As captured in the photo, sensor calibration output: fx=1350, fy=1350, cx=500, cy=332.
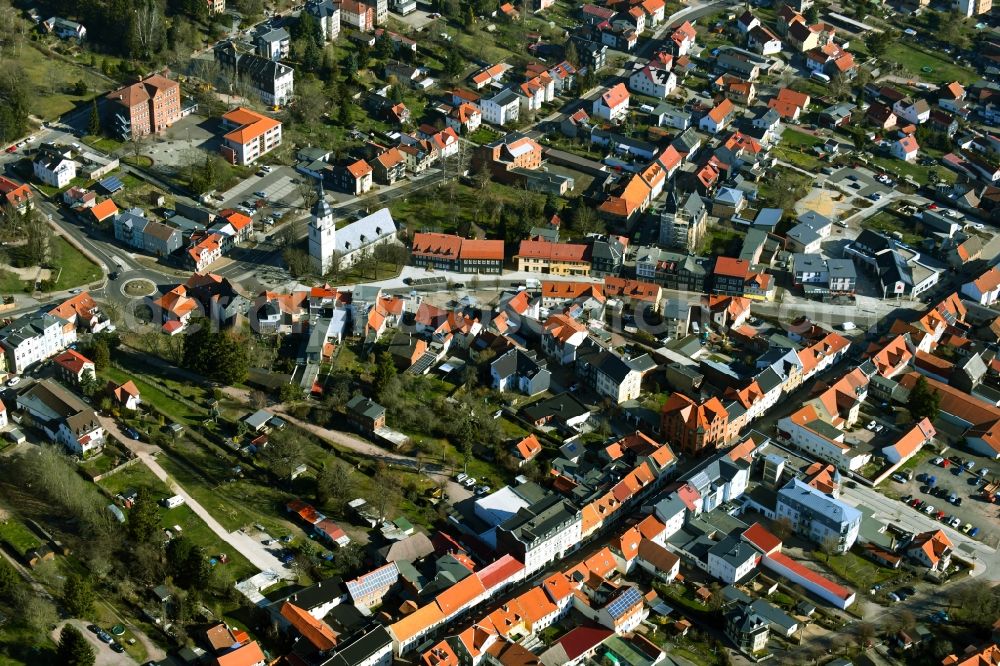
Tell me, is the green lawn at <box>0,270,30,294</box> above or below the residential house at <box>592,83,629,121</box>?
below

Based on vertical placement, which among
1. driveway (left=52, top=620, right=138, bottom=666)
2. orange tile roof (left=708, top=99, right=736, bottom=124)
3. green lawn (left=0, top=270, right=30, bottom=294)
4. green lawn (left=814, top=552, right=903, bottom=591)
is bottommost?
driveway (left=52, top=620, right=138, bottom=666)

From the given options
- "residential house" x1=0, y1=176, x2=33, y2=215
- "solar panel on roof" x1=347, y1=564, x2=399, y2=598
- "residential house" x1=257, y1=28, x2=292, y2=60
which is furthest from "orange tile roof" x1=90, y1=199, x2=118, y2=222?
"solar panel on roof" x1=347, y1=564, x2=399, y2=598

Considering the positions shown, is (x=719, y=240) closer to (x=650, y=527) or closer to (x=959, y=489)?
(x=959, y=489)

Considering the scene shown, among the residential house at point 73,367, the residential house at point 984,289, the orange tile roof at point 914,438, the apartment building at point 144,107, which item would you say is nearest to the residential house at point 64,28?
the apartment building at point 144,107

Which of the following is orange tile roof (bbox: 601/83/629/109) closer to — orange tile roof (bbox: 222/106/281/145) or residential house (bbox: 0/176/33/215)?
orange tile roof (bbox: 222/106/281/145)

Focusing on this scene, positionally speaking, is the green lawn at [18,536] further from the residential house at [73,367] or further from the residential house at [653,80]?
the residential house at [653,80]

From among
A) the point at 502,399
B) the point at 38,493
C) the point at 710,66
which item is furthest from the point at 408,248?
the point at 710,66

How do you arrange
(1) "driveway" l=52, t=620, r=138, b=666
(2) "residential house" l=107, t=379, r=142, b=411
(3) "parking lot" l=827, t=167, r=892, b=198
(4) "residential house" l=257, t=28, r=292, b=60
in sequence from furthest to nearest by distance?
(4) "residential house" l=257, t=28, r=292, b=60 < (3) "parking lot" l=827, t=167, r=892, b=198 < (2) "residential house" l=107, t=379, r=142, b=411 < (1) "driveway" l=52, t=620, r=138, b=666

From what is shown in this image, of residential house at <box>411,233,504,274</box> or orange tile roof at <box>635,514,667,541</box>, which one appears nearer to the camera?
orange tile roof at <box>635,514,667,541</box>
